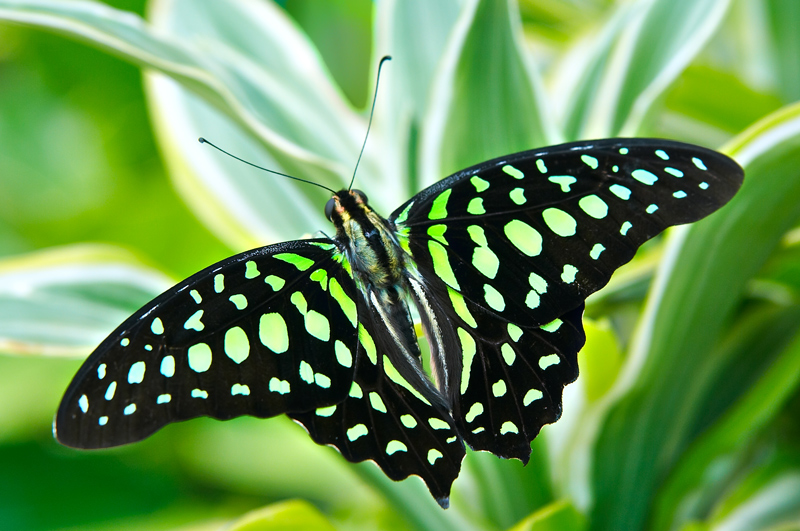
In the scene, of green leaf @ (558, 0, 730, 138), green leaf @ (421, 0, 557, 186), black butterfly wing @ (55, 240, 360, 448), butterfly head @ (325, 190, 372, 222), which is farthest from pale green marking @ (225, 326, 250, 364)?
green leaf @ (558, 0, 730, 138)

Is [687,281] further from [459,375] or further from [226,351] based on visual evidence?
[226,351]

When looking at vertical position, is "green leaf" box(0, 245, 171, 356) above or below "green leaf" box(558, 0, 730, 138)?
above

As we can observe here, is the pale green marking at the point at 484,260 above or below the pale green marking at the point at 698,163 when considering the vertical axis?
above

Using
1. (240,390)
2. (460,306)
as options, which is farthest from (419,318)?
(240,390)

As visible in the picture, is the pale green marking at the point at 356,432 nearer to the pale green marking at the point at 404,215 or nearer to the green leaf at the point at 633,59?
the pale green marking at the point at 404,215

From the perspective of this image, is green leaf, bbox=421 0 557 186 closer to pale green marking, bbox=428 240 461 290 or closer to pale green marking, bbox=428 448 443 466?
pale green marking, bbox=428 240 461 290

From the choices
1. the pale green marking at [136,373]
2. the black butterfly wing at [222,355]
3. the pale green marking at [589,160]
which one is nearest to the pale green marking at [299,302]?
the black butterfly wing at [222,355]

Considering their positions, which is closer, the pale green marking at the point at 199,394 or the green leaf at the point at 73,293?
the pale green marking at the point at 199,394
